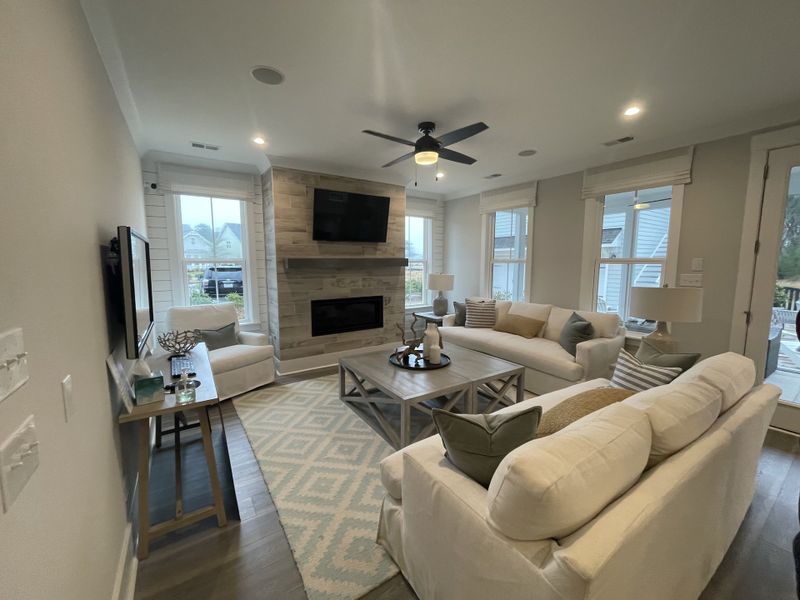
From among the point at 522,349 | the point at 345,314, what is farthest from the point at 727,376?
the point at 345,314

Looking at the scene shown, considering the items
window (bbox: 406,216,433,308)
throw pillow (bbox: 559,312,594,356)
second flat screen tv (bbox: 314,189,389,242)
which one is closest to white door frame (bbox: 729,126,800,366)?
throw pillow (bbox: 559,312,594,356)

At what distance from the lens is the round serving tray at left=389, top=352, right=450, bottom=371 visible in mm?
2879

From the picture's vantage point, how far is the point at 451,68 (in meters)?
2.15

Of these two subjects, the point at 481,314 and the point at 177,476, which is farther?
the point at 481,314

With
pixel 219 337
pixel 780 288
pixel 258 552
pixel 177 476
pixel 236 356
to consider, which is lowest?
pixel 258 552

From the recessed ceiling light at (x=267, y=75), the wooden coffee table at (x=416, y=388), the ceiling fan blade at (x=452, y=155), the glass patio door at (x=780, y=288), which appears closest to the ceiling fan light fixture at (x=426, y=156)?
the ceiling fan blade at (x=452, y=155)

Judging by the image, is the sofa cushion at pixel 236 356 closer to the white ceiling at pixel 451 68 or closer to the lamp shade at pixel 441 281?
the white ceiling at pixel 451 68

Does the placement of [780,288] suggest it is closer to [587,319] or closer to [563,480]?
[587,319]

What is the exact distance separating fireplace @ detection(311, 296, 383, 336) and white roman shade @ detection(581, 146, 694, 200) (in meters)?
3.09

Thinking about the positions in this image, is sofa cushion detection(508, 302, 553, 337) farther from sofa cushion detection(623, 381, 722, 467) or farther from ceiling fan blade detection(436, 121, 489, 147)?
sofa cushion detection(623, 381, 722, 467)

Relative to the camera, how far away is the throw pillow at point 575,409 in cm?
145

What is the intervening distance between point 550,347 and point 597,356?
1.65 ft

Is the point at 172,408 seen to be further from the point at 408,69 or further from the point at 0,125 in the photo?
the point at 408,69

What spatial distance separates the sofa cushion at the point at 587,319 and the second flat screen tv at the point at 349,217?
2479mm
